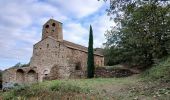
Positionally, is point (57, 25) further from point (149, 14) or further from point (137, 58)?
point (149, 14)

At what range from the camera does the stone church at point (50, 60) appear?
4750cm

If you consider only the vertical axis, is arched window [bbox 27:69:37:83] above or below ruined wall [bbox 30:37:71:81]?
below

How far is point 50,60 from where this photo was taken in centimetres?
4875

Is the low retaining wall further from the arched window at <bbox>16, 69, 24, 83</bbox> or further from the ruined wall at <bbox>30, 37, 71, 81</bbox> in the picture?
the arched window at <bbox>16, 69, 24, 83</bbox>

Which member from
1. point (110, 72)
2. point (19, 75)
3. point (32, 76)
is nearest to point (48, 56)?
point (32, 76)

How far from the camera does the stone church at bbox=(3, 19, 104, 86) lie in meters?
47.5

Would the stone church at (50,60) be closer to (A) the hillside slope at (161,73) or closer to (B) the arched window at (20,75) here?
(B) the arched window at (20,75)

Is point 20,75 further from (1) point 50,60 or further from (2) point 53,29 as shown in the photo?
(2) point 53,29

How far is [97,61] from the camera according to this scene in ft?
173

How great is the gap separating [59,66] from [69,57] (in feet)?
7.09

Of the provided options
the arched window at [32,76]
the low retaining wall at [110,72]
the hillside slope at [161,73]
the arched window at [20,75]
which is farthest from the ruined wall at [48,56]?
the hillside slope at [161,73]

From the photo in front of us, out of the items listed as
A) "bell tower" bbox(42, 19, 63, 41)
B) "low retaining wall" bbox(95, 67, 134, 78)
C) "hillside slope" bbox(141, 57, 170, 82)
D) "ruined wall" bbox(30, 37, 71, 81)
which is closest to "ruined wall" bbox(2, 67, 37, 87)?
"ruined wall" bbox(30, 37, 71, 81)

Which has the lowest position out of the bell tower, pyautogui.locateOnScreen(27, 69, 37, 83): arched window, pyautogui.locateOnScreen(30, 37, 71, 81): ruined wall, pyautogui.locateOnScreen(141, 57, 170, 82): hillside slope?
pyautogui.locateOnScreen(27, 69, 37, 83): arched window

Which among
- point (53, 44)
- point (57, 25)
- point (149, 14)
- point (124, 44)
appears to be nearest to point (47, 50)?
point (53, 44)
